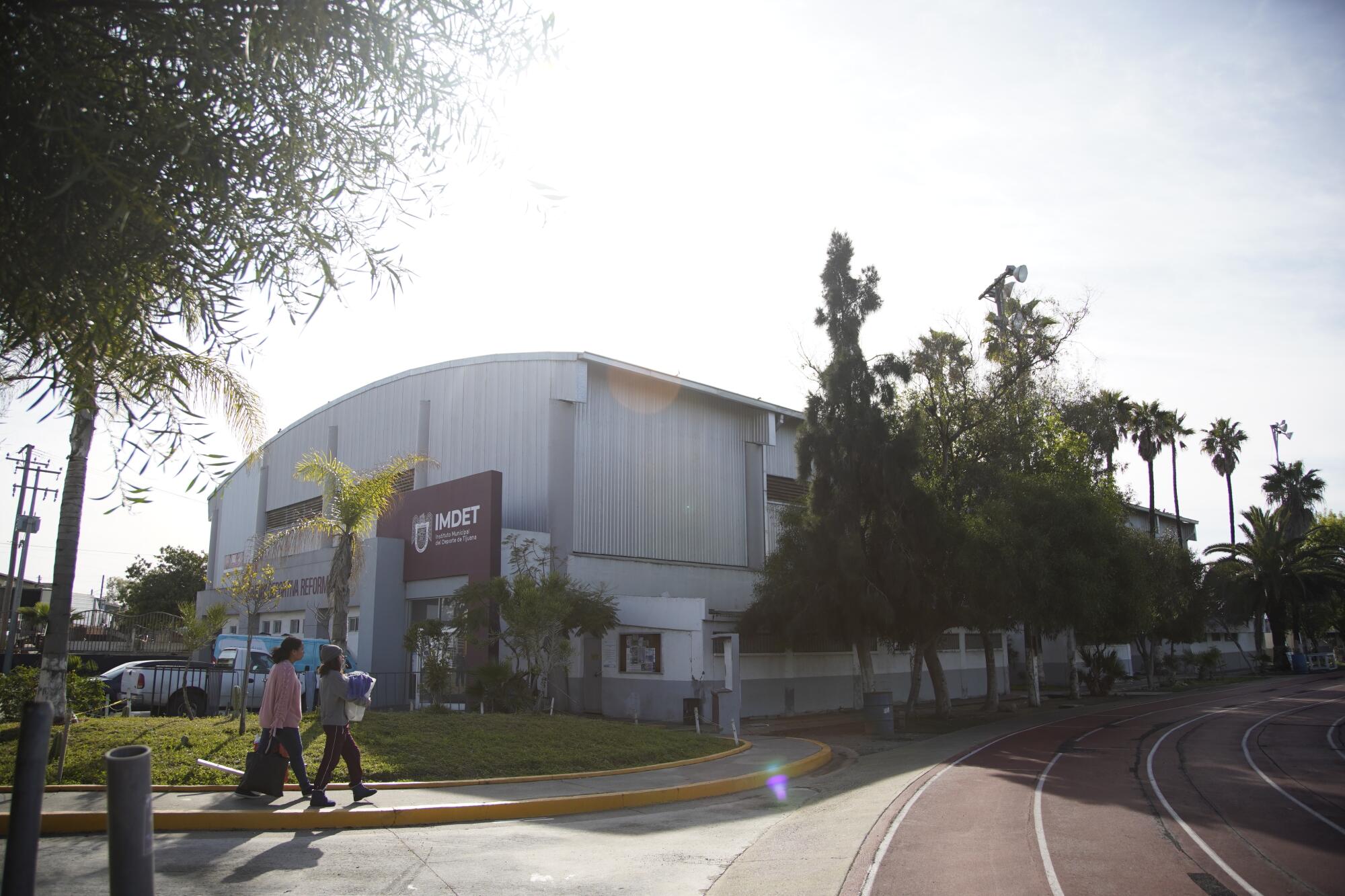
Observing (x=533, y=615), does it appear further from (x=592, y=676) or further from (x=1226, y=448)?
(x=1226, y=448)

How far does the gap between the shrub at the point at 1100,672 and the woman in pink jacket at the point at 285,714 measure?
4053cm

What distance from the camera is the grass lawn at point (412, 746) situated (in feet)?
36.9

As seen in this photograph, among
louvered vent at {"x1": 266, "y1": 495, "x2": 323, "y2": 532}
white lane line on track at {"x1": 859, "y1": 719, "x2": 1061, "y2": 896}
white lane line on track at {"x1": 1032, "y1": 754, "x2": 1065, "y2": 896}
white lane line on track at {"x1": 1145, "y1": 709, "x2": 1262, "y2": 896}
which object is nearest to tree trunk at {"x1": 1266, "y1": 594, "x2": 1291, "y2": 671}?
white lane line on track at {"x1": 1145, "y1": 709, "x2": 1262, "y2": 896}

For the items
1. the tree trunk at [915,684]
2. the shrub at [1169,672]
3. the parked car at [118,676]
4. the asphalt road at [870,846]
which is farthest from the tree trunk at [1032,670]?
the parked car at [118,676]

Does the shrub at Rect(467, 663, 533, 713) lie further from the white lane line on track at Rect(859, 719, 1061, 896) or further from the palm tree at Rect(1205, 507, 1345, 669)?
the palm tree at Rect(1205, 507, 1345, 669)

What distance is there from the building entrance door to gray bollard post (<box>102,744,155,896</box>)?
77.9 feet

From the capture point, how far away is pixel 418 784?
11398mm

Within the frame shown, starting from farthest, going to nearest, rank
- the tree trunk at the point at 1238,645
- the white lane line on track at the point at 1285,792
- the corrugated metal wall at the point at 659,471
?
1. the tree trunk at the point at 1238,645
2. the corrugated metal wall at the point at 659,471
3. the white lane line on track at the point at 1285,792

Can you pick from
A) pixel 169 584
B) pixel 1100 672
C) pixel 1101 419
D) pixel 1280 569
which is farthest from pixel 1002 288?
pixel 169 584

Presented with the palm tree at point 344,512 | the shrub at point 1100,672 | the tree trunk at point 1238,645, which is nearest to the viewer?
the palm tree at point 344,512

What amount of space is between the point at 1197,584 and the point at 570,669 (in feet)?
123

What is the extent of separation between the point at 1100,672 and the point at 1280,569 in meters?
21.7

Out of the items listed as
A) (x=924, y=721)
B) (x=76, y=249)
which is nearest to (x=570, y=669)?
(x=924, y=721)

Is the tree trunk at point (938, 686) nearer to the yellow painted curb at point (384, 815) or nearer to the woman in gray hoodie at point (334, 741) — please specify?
the yellow painted curb at point (384, 815)
